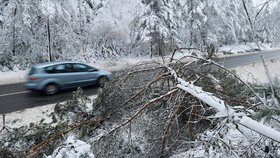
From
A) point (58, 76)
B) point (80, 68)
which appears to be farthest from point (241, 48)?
point (58, 76)

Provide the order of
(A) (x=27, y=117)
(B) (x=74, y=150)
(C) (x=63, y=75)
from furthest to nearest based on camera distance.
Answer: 1. (C) (x=63, y=75)
2. (A) (x=27, y=117)
3. (B) (x=74, y=150)

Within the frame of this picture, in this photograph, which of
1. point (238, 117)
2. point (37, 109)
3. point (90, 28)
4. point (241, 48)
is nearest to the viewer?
point (238, 117)

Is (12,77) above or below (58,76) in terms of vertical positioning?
below

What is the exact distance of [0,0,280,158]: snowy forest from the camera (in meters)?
4.25

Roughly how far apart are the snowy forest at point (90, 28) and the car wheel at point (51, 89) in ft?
20.9

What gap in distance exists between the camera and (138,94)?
757 centimetres

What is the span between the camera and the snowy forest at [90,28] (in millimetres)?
23719

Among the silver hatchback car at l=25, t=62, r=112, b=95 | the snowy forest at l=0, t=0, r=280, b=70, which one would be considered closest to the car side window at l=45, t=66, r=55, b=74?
the silver hatchback car at l=25, t=62, r=112, b=95

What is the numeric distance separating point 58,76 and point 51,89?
2.25ft

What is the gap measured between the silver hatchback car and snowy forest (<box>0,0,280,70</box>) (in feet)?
15.2

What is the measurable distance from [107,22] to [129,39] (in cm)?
342

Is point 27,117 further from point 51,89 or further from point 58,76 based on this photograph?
point 58,76

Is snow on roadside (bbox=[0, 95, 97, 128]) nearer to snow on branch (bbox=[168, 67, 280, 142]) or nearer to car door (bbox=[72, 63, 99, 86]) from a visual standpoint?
car door (bbox=[72, 63, 99, 86])

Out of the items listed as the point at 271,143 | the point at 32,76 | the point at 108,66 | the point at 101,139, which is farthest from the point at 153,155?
the point at 108,66
